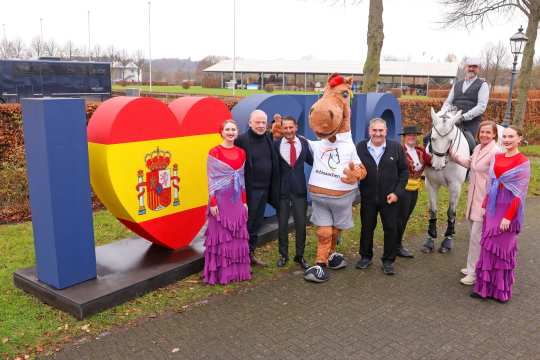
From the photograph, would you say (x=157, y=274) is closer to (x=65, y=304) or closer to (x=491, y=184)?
(x=65, y=304)

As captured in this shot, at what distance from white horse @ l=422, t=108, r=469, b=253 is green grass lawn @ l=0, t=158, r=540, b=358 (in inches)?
35.4

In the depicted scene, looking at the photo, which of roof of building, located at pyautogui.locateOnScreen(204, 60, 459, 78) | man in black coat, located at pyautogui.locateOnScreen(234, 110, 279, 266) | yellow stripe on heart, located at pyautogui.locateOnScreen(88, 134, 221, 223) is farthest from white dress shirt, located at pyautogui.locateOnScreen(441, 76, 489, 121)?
roof of building, located at pyautogui.locateOnScreen(204, 60, 459, 78)

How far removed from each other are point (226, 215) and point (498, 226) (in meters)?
2.74

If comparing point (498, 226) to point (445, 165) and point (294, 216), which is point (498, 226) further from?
point (294, 216)

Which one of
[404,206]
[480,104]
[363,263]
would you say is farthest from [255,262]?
[480,104]

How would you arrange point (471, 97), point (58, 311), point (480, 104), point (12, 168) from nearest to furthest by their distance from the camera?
point (58, 311) < point (480, 104) < point (471, 97) < point (12, 168)

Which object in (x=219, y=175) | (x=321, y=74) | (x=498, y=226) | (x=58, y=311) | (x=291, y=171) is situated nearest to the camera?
(x=58, y=311)

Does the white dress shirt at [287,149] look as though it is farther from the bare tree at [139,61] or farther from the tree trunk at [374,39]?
the bare tree at [139,61]

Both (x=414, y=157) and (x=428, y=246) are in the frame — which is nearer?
(x=414, y=157)

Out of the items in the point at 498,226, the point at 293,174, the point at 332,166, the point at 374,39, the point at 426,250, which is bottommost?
the point at 426,250

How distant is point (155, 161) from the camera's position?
523 cm

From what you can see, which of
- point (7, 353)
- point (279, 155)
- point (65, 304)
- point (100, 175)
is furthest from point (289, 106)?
point (7, 353)

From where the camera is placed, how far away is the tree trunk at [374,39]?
12.5 meters

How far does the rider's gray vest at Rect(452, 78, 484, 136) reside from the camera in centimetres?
739
